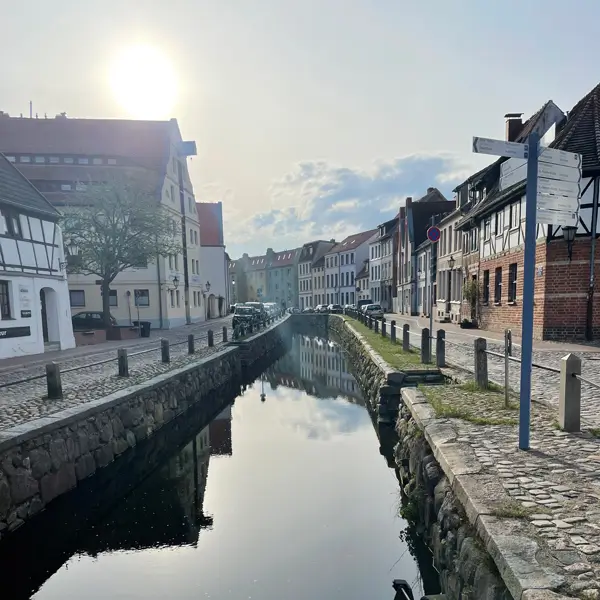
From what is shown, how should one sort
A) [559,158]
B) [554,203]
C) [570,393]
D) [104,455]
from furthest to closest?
1. [104,455]
2. [570,393]
3. [559,158]
4. [554,203]

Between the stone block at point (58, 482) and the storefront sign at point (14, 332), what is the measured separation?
9895 millimetres

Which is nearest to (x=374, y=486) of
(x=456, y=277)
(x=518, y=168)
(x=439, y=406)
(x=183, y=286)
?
(x=439, y=406)

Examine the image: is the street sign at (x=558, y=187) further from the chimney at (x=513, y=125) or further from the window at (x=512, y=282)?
the chimney at (x=513, y=125)

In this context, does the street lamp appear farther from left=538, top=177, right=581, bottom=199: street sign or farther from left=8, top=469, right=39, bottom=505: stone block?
left=8, top=469, right=39, bottom=505: stone block

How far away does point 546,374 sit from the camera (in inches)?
368

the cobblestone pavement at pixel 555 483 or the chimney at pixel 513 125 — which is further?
the chimney at pixel 513 125

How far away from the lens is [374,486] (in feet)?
25.6

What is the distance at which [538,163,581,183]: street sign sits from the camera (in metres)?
4.38

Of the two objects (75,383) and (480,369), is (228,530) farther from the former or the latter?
(75,383)

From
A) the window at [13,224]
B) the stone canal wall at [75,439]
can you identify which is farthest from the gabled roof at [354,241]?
the stone canal wall at [75,439]

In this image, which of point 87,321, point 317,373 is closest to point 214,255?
point 87,321

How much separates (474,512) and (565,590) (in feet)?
3.28

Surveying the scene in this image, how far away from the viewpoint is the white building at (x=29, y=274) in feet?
49.6

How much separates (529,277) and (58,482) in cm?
753
